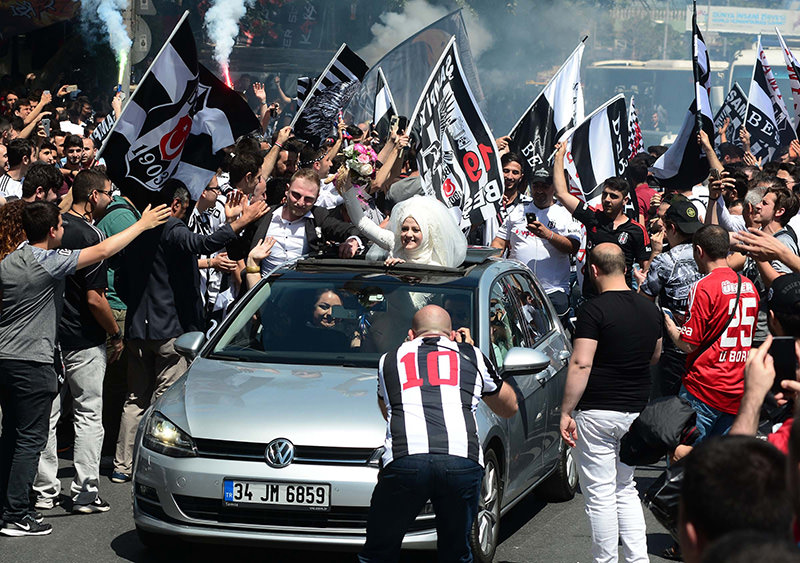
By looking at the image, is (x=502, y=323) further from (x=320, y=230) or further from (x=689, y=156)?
(x=689, y=156)

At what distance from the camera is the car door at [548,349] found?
720 centimetres

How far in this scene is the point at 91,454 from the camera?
23.6ft

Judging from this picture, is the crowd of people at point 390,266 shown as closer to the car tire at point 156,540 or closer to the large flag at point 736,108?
the car tire at point 156,540

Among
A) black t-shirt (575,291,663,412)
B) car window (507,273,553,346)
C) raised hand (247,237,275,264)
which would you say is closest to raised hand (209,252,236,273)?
raised hand (247,237,275,264)

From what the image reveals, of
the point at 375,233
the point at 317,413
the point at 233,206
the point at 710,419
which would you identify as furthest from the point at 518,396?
the point at 233,206

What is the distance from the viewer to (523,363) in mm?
6078

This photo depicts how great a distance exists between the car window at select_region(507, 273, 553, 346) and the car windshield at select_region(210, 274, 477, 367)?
2.61 feet

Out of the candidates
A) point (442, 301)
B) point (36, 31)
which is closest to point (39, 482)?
point (442, 301)

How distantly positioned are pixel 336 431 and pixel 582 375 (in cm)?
127

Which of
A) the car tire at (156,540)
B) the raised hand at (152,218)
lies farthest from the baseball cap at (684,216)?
the car tire at (156,540)

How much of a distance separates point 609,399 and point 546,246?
13.9ft

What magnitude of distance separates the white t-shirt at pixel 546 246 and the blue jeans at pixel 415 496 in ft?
17.6

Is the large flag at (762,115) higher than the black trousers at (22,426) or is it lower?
higher

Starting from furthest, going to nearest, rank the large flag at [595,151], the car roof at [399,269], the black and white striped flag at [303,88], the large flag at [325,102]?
1. the black and white striped flag at [303,88]
2. the large flag at [325,102]
3. the large flag at [595,151]
4. the car roof at [399,269]
